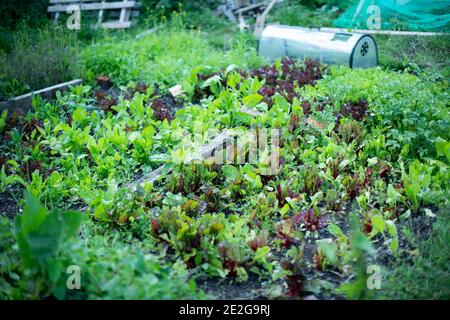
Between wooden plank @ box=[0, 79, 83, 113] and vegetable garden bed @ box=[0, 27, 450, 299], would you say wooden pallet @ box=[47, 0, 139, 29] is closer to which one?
wooden plank @ box=[0, 79, 83, 113]

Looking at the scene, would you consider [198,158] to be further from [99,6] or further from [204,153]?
[99,6]

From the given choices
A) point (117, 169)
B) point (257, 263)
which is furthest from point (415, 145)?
point (117, 169)

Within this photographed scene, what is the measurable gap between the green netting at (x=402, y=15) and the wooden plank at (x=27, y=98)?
476 cm

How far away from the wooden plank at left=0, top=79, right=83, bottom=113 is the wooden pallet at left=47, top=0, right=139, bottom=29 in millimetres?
4017

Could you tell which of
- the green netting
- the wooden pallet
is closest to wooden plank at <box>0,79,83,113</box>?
the wooden pallet

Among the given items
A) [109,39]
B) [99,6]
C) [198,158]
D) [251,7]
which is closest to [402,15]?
[251,7]

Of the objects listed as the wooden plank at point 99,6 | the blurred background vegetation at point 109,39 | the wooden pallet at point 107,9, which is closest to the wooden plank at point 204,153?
the blurred background vegetation at point 109,39

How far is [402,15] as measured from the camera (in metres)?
8.07

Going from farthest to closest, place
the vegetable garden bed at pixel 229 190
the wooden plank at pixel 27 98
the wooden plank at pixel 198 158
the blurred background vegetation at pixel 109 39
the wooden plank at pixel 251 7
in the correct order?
the wooden plank at pixel 251 7 → the blurred background vegetation at pixel 109 39 → the wooden plank at pixel 27 98 → the wooden plank at pixel 198 158 → the vegetable garden bed at pixel 229 190

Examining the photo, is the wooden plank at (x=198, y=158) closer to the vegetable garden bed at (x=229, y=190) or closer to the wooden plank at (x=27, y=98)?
the vegetable garden bed at (x=229, y=190)

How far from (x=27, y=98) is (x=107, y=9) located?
214 inches

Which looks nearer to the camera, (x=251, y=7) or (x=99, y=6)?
(x=251, y=7)

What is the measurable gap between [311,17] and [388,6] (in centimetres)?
187

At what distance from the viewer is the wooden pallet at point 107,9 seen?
408 inches
